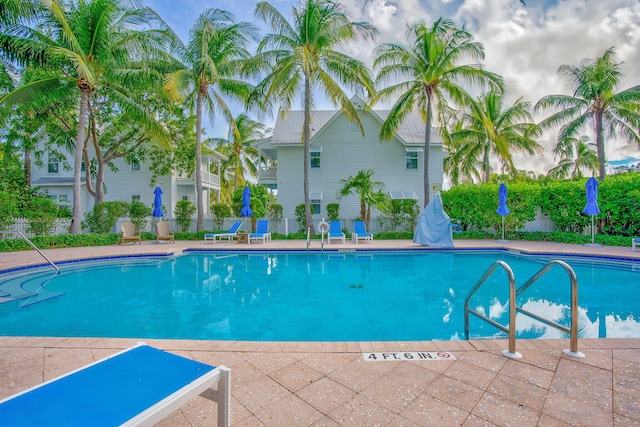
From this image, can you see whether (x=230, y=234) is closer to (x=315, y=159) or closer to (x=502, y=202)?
(x=315, y=159)

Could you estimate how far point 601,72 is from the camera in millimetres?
17922

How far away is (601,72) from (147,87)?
82.3 feet

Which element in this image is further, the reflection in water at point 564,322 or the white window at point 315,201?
the white window at point 315,201

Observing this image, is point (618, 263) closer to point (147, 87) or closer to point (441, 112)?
point (441, 112)

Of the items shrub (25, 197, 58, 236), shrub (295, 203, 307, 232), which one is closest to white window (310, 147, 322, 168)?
shrub (295, 203, 307, 232)

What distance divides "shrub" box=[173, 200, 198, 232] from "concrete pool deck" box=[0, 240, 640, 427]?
15.3 metres

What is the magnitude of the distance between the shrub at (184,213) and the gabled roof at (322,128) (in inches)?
256

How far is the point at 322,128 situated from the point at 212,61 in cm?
722

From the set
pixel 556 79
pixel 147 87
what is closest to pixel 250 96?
pixel 147 87

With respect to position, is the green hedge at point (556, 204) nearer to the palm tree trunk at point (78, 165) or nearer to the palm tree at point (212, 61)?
the palm tree at point (212, 61)

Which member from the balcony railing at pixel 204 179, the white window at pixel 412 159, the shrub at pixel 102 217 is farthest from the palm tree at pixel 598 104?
the shrub at pixel 102 217

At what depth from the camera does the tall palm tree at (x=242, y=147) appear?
28.6 m

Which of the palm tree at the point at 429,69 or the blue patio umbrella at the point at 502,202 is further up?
the palm tree at the point at 429,69

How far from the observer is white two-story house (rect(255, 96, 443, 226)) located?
66.6 feet
